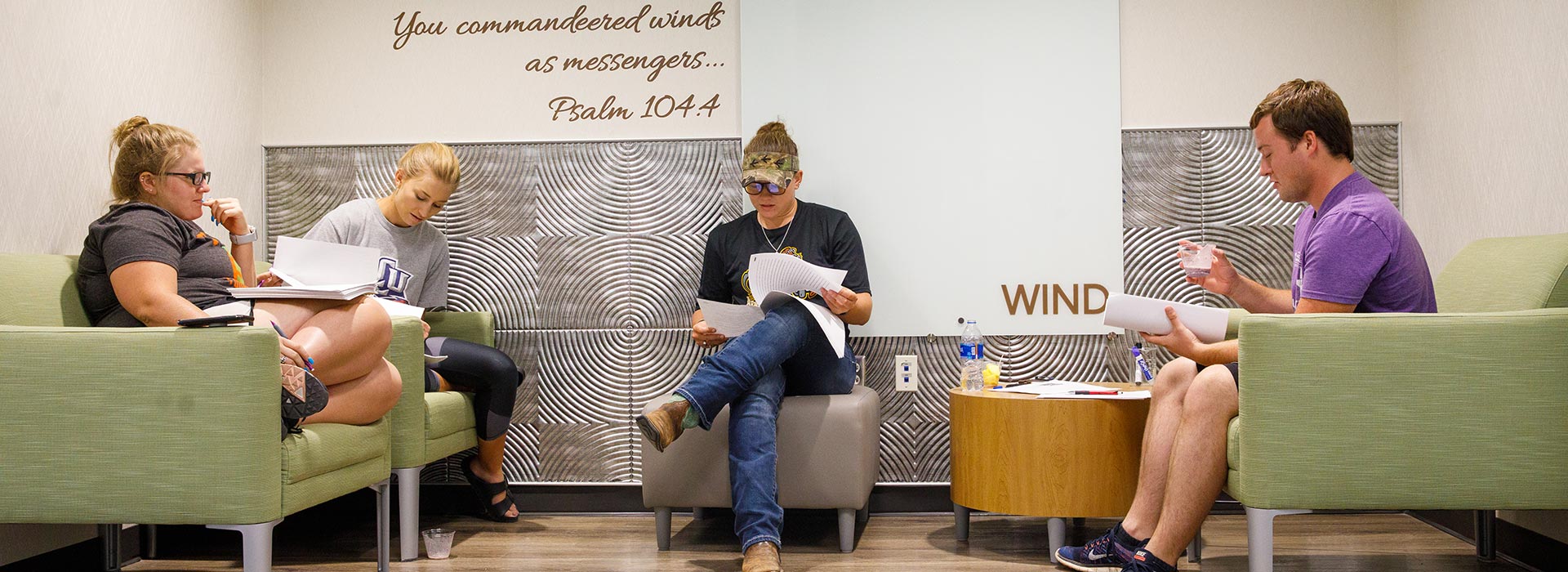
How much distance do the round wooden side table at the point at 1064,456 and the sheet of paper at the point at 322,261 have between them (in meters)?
1.76

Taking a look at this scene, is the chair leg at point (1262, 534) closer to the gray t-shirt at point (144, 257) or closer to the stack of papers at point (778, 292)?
the stack of papers at point (778, 292)

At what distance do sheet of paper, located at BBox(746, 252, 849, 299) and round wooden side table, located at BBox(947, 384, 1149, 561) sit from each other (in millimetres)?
561

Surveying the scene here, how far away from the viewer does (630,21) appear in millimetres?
3621

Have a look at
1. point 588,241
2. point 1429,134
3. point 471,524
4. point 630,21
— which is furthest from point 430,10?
point 1429,134

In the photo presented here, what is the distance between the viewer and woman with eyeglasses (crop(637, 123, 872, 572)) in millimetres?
2625

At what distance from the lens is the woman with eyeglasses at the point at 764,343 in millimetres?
2625

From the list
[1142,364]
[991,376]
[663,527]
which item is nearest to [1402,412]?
[1142,364]

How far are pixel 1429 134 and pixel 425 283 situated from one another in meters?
3.36

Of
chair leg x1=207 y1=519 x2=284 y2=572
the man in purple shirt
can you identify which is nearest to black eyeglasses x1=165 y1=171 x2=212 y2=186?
chair leg x1=207 y1=519 x2=284 y2=572

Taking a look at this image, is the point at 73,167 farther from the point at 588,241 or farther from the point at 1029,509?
the point at 1029,509

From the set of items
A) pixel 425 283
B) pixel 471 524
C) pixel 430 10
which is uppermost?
pixel 430 10

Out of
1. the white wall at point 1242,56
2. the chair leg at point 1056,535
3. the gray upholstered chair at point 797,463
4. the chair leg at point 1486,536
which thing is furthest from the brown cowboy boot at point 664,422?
the chair leg at point 1486,536

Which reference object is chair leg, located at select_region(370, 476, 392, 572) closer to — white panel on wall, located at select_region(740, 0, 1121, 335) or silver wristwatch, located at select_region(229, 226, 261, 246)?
silver wristwatch, located at select_region(229, 226, 261, 246)

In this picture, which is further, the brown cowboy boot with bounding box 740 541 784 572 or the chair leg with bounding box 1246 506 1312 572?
the brown cowboy boot with bounding box 740 541 784 572
